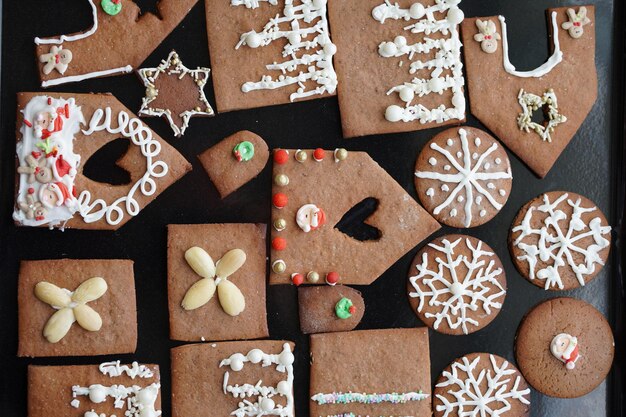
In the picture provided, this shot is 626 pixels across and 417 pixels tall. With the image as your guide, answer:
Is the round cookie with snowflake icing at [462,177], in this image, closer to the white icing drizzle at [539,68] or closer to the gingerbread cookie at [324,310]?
the white icing drizzle at [539,68]

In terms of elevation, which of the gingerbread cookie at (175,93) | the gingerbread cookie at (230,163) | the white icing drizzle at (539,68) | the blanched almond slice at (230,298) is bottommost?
the blanched almond slice at (230,298)

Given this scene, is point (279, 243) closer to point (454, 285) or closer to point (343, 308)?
point (343, 308)

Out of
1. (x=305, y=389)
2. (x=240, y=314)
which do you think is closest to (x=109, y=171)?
(x=240, y=314)

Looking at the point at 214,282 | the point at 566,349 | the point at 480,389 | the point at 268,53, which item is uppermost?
the point at 268,53

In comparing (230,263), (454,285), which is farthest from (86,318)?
(454,285)

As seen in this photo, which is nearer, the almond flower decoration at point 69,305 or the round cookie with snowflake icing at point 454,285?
the almond flower decoration at point 69,305

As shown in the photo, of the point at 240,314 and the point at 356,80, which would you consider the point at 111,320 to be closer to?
the point at 240,314

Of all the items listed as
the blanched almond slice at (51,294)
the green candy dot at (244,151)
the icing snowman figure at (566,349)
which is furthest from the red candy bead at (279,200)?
the icing snowman figure at (566,349)
